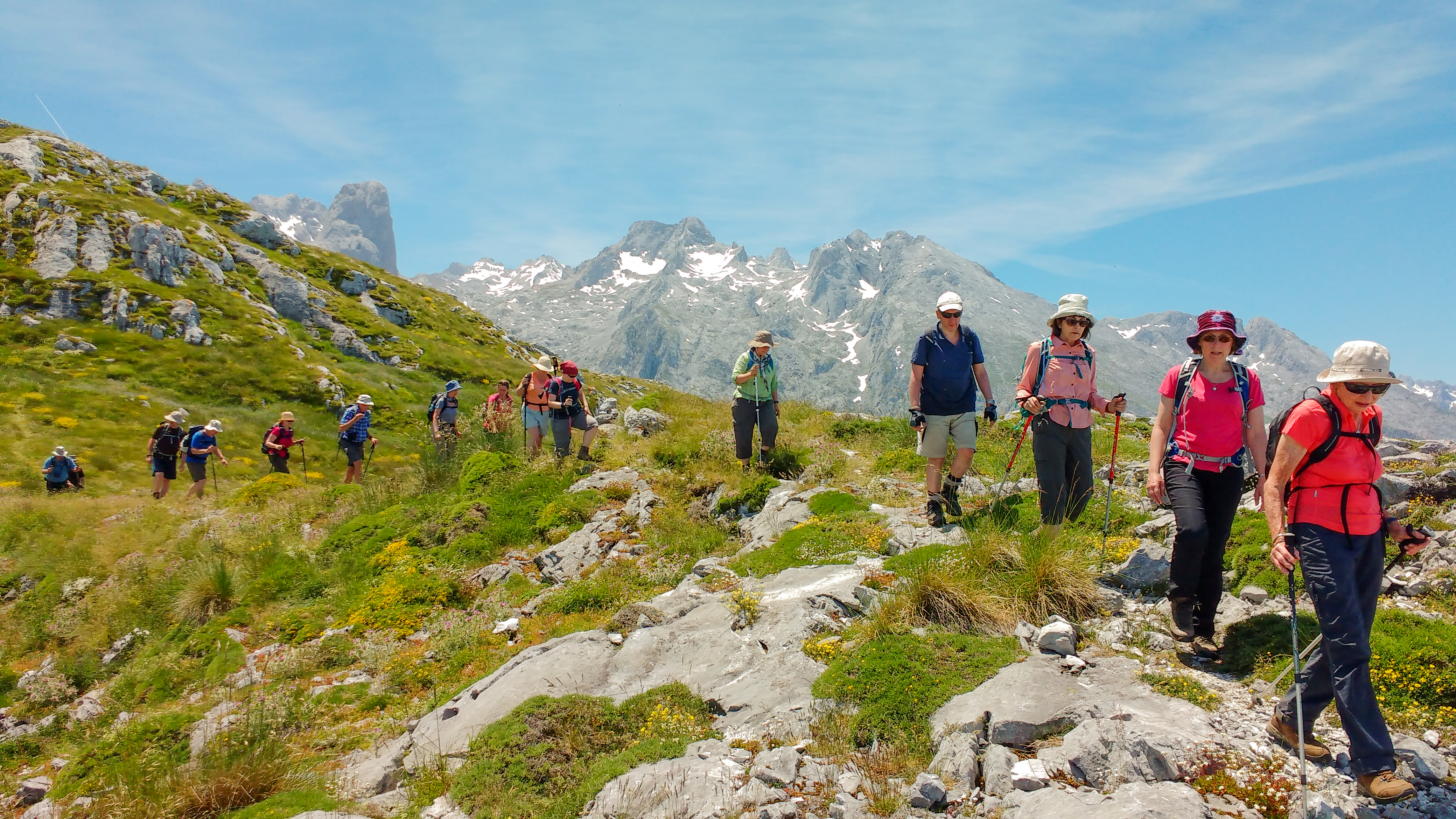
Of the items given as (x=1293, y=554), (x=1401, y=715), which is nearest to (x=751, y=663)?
(x=1293, y=554)

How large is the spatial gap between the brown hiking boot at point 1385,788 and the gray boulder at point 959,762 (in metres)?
1.98

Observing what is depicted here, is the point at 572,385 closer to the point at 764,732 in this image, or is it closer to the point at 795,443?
the point at 795,443

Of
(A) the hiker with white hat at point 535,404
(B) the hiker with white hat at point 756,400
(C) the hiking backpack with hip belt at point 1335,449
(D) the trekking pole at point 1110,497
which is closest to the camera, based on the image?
(C) the hiking backpack with hip belt at point 1335,449

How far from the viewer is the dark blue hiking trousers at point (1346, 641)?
3566mm

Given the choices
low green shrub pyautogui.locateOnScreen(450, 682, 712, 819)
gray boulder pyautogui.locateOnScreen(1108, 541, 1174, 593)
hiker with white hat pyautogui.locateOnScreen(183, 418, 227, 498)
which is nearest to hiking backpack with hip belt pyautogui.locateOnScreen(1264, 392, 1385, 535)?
gray boulder pyautogui.locateOnScreen(1108, 541, 1174, 593)

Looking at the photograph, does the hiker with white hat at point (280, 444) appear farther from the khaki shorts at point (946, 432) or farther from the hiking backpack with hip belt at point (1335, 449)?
the hiking backpack with hip belt at point (1335, 449)

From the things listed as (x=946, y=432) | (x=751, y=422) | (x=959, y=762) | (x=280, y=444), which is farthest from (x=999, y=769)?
(x=280, y=444)

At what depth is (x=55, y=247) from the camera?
134 ft

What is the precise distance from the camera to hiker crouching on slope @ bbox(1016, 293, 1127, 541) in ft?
21.1

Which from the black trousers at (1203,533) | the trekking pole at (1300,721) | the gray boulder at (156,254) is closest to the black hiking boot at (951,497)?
the black trousers at (1203,533)

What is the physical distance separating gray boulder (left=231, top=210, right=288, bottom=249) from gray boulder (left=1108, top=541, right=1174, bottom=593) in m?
71.6

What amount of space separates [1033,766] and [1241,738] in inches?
52.9

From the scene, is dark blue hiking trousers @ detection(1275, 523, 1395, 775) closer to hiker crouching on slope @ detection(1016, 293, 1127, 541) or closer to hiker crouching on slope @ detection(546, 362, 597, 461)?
hiker crouching on slope @ detection(1016, 293, 1127, 541)

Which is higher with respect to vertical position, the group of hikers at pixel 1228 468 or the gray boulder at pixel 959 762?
the group of hikers at pixel 1228 468
